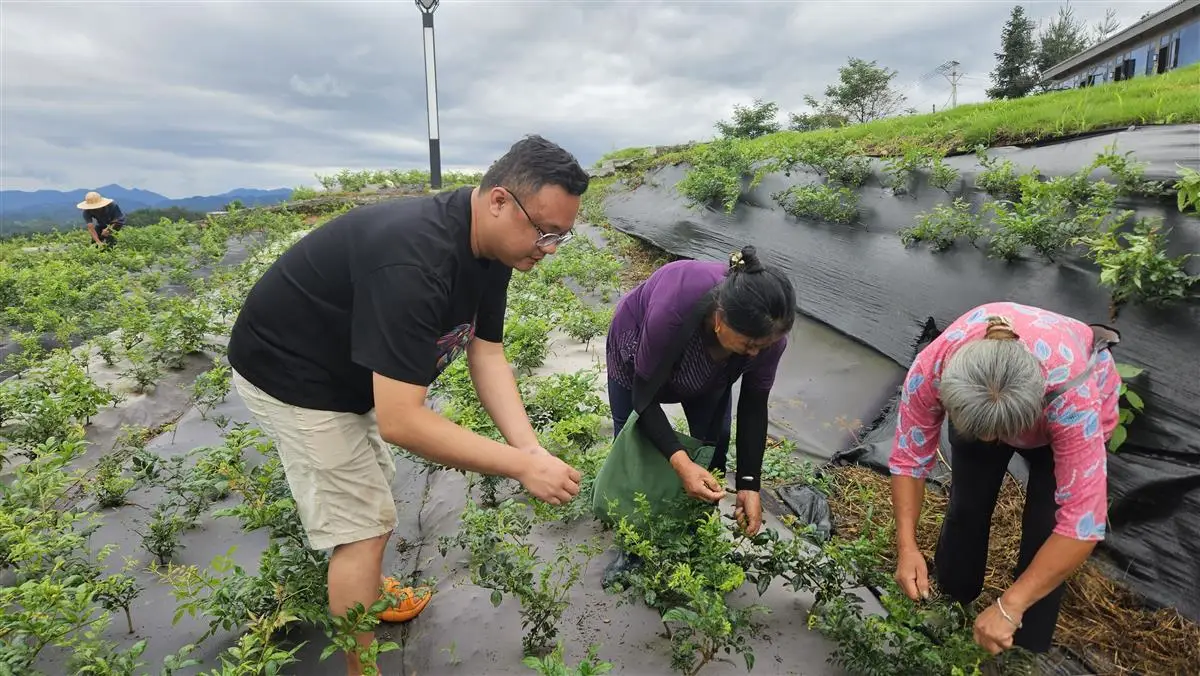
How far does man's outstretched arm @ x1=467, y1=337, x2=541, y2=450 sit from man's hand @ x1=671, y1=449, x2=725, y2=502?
0.47m

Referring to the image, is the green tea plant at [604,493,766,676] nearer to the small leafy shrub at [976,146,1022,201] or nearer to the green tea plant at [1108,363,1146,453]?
the green tea plant at [1108,363,1146,453]

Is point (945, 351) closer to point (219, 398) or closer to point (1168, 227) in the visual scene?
point (1168, 227)

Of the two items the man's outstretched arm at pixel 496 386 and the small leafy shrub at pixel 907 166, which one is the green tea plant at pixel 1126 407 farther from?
the small leafy shrub at pixel 907 166

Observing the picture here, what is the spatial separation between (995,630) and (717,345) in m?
1.08

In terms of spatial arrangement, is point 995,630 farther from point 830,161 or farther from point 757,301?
point 830,161

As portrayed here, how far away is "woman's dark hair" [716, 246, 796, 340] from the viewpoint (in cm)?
172

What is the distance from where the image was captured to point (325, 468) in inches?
67.3

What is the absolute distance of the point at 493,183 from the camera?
1.50m

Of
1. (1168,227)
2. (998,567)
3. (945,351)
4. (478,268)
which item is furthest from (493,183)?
(1168,227)

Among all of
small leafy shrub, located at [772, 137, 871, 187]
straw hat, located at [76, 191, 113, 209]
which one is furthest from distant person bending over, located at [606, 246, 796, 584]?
straw hat, located at [76, 191, 113, 209]

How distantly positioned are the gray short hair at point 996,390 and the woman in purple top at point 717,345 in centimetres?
47

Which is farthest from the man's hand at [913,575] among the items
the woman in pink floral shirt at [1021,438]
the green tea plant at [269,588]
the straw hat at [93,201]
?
the straw hat at [93,201]

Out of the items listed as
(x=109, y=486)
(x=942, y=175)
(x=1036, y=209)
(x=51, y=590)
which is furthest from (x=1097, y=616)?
(x=109, y=486)

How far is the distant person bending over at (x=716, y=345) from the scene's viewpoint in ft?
5.73
